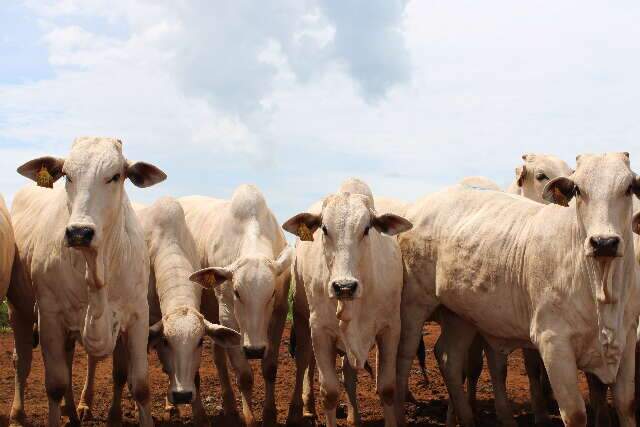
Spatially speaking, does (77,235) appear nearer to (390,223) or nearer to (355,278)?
(355,278)

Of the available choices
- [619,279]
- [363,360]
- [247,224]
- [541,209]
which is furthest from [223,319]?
[619,279]

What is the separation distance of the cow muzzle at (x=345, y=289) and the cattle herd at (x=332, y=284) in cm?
2

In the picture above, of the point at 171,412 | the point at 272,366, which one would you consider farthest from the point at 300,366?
the point at 171,412

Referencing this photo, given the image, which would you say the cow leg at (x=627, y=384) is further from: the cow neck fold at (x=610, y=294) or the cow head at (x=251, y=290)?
the cow head at (x=251, y=290)

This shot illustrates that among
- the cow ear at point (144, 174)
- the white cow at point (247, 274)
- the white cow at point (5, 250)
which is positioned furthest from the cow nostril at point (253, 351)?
the white cow at point (5, 250)

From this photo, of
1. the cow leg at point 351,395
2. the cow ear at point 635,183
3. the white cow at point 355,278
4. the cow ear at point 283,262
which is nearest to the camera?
the cow ear at point 635,183

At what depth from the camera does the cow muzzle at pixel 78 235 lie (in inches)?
260

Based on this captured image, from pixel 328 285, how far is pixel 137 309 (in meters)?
1.62

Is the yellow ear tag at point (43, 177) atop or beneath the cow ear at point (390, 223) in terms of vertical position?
atop

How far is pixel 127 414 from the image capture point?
33.0 feet

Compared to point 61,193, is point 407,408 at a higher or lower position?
lower

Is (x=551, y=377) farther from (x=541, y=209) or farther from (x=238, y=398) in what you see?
(x=238, y=398)

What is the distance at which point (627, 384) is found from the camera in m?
7.23

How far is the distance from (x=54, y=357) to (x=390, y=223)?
301 centimetres
